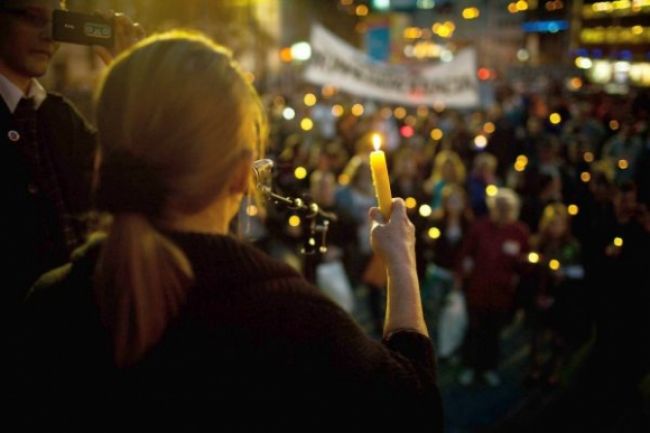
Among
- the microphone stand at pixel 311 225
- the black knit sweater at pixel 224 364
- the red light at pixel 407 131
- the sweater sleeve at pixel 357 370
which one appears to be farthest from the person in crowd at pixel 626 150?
the black knit sweater at pixel 224 364

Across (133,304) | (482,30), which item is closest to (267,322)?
(133,304)

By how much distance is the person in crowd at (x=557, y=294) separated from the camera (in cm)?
604

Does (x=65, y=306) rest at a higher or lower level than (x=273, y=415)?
higher

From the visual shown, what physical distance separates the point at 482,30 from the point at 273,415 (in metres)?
60.7

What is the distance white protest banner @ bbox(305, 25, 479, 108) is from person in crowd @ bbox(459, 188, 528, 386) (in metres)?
Answer: 4.26

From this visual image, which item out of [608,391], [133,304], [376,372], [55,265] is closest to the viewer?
[133,304]

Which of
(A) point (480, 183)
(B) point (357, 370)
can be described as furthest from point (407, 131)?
(B) point (357, 370)

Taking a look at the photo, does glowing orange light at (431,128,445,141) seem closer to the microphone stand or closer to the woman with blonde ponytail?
the microphone stand

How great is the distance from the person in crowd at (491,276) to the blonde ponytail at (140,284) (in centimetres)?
531

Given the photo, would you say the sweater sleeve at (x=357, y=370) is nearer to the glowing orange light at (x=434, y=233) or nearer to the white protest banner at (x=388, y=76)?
the glowing orange light at (x=434, y=233)

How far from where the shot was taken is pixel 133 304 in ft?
3.85

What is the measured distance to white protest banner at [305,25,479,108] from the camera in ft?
32.4

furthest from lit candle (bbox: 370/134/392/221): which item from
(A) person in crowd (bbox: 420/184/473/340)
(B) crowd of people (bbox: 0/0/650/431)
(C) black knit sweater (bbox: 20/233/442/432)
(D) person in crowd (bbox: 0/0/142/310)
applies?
(A) person in crowd (bbox: 420/184/473/340)

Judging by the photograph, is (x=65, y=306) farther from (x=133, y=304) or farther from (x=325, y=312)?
(x=325, y=312)
